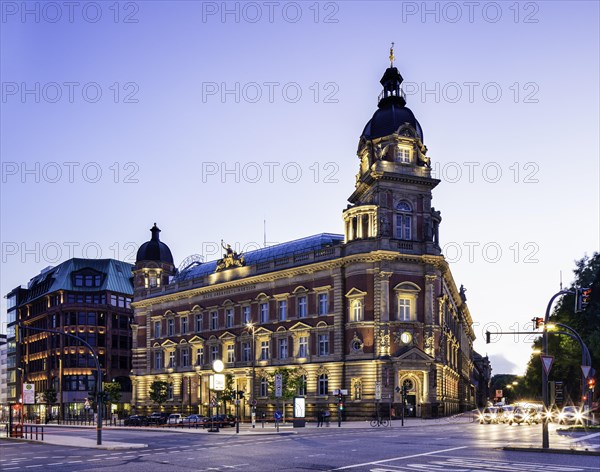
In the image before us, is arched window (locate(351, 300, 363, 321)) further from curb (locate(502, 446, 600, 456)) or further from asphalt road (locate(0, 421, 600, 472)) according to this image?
curb (locate(502, 446, 600, 456))

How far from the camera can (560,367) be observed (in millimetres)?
84000

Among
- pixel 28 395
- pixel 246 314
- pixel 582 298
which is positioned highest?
pixel 246 314

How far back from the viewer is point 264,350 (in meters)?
89.0

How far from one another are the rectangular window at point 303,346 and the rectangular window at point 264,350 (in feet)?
17.9

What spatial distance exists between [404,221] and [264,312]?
20.1m

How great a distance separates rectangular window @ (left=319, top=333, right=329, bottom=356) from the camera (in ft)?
267

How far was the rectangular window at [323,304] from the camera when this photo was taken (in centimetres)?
8194

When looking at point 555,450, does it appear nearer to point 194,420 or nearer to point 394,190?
point 194,420

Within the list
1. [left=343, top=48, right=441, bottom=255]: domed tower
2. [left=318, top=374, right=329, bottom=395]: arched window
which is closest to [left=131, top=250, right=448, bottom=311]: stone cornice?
[left=343, top=48, right=441, bottom=255]: domed tower

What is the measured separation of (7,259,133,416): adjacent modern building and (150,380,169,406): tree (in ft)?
89.6

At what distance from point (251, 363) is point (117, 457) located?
5486 cm

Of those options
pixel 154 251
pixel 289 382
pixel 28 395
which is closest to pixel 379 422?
pixel 289 382

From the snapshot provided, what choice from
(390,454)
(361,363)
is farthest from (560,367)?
(390,454)

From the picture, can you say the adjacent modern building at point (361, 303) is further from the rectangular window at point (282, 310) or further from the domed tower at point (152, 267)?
the domed tower at point (152, 267)
